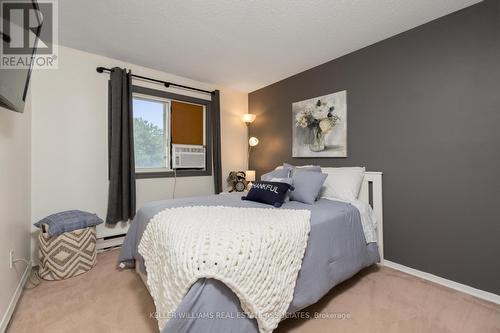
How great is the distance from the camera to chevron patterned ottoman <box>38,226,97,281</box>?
2.10m

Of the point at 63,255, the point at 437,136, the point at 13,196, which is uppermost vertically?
the point at 437,136

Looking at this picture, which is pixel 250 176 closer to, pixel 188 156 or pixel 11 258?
pixel 188 156

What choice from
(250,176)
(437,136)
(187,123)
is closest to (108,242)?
(187,123)

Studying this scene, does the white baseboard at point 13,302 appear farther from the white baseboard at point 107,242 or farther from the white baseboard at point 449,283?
the white baseboard at point 449,283

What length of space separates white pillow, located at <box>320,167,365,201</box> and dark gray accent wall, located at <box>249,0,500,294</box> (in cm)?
22

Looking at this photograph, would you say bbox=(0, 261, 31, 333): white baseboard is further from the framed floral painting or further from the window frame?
the framed floral painting

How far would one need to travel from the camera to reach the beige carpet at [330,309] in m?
1.51

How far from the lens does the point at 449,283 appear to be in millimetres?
2027

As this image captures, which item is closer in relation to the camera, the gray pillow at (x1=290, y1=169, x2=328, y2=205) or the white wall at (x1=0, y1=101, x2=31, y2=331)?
the white wall at (x1=0, y1=101, x2=31, y2=331)

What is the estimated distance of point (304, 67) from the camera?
3156 mm

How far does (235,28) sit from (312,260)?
2.18 m

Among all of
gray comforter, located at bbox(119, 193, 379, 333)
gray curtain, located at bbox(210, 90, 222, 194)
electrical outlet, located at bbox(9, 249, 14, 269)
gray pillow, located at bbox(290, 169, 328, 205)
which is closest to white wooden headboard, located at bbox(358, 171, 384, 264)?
gray comforter, located at bbox(119, 193, 379, 333)

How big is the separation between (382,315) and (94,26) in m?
3.49

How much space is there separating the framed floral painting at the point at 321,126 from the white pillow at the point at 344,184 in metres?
0.33
